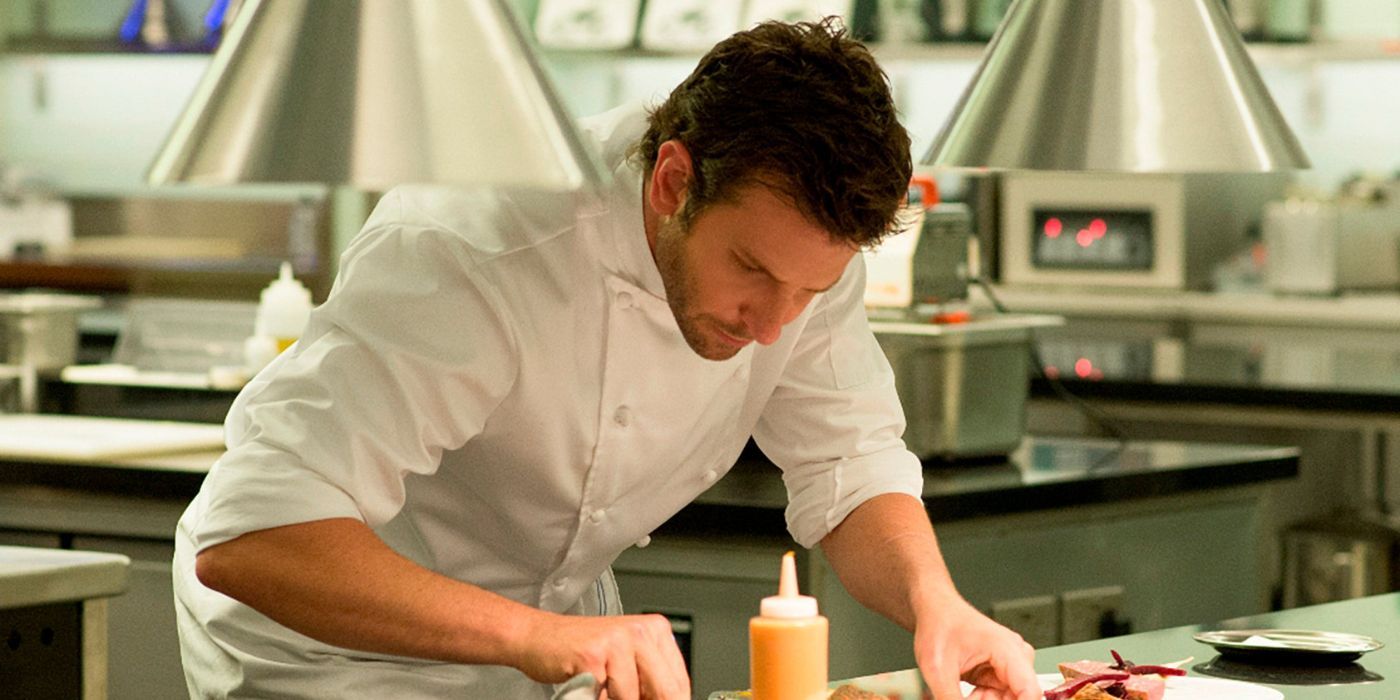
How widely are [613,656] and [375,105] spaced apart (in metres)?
0.47

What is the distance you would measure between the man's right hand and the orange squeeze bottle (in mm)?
63

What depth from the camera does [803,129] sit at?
63.7 inches

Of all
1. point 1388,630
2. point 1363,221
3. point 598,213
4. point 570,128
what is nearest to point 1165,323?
point 1363,221

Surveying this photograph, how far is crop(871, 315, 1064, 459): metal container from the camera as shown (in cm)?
295

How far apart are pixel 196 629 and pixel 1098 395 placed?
299cm

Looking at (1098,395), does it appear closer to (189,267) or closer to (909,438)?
(909,438)

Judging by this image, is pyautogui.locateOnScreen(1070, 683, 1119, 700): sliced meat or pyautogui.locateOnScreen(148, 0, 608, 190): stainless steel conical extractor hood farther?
pyautogui.locateOnScreen(1070, 683, 1119, 700): sliced meat

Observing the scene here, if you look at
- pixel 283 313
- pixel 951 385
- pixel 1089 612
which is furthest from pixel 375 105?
pixel 283 313

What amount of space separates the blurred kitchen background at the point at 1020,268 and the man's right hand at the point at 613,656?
1116mm

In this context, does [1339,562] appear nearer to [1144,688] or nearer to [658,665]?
[1144,688]

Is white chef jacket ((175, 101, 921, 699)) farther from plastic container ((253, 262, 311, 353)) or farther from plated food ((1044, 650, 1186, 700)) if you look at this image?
plastic container ((253, 262, 311, 353))

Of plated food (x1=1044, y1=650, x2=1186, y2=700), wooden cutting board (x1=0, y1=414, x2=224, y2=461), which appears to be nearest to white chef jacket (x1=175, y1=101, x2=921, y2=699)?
plated food (x1=1044, y1=650, x2=1186, y2=700)

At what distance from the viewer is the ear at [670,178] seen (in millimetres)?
1721

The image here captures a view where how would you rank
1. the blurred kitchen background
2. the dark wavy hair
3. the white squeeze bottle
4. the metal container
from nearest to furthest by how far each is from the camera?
the dark wavy hair, the metal container, the blurred kitchen background, the white squeeze bottle
